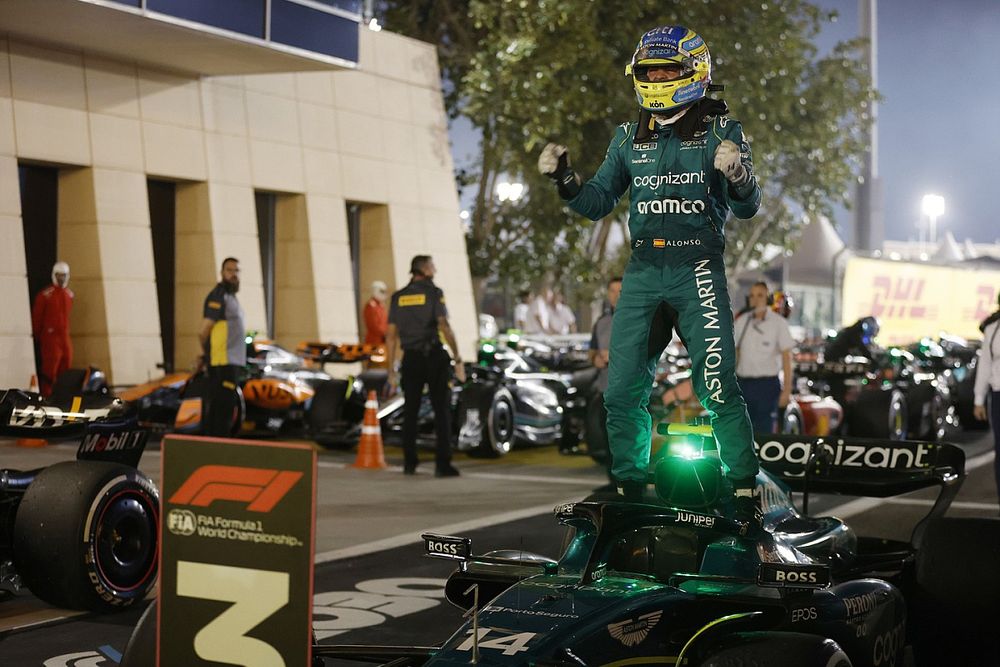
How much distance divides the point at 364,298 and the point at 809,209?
1500 centimetres

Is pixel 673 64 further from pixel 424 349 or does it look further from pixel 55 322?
pixel 55 322

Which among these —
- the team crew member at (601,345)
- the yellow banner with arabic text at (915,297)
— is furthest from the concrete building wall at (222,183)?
the team crew member at (601,345)

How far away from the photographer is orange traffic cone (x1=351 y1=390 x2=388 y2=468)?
1457cm

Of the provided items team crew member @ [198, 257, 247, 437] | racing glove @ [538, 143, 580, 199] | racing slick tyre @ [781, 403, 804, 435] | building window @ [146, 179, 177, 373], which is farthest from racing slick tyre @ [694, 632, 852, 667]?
building window @ [146, 179, 177, 373]

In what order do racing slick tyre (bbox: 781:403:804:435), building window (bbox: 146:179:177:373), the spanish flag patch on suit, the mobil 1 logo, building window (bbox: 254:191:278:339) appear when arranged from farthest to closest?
building window (bbox: 254:191:278:339)
building window (bbox: 146:179:177:373)
racing slick tyre (bbox: 781:403:804:435)
the spanish flag patch on suit
the mobil 1 logo

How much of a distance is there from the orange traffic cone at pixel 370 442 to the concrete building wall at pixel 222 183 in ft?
19.5

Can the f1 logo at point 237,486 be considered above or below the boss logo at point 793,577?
above

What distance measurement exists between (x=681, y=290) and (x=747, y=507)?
876mm

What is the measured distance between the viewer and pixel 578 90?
84.7 feet

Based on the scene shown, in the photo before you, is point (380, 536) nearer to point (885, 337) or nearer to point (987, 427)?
point (987, 427)

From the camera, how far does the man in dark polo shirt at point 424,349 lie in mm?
13539

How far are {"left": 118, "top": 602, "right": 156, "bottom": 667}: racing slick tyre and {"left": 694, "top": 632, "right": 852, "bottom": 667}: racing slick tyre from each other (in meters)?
1.75

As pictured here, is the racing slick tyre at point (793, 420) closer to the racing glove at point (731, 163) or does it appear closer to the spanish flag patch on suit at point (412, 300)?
the spanish flag patch on suit at point (412, 300)

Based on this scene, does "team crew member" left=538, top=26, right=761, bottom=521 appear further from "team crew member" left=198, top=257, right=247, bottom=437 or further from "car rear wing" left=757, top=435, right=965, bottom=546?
"team crew member" left=198, top=257, right=247, bottom=437
